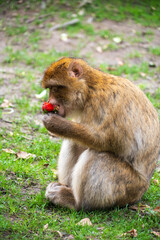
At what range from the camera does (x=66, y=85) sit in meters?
3.92

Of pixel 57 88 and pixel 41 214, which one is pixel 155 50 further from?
pixel 41 214

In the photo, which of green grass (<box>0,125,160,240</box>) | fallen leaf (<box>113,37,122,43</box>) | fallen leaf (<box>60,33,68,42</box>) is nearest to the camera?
green grass (<box>0,125,160,240</box>)

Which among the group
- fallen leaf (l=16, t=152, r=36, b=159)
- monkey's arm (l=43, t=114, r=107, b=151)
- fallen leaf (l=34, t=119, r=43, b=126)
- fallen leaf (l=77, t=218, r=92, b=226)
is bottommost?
fallen leaf (l=34, t=119, r=43, b=126)

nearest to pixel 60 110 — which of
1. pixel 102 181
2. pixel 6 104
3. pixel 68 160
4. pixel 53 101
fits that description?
pixel 53 101

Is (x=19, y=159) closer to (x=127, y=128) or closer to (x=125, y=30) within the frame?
(x=127, y=128)

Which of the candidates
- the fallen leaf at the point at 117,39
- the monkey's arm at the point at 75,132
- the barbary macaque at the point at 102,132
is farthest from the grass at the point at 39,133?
the monkey's arm at the point at 75,132

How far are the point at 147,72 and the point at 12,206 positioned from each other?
5340 millimetres

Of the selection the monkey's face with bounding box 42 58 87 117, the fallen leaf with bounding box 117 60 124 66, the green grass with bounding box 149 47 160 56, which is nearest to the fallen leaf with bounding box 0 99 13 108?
the monkey's face with bounding box 42 58 87 117

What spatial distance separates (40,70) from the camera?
7871mm

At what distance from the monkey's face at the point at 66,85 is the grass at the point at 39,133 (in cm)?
99

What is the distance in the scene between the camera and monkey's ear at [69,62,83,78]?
399cm

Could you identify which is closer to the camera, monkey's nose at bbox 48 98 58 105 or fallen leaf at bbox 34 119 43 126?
monkey's nose at bbox 48 98 58 105

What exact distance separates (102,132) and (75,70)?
0.79 meters

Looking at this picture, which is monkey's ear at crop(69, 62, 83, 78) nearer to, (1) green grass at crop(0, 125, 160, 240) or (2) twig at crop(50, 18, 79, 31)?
(1) green grass at crop(0, 125, 160, 240)
